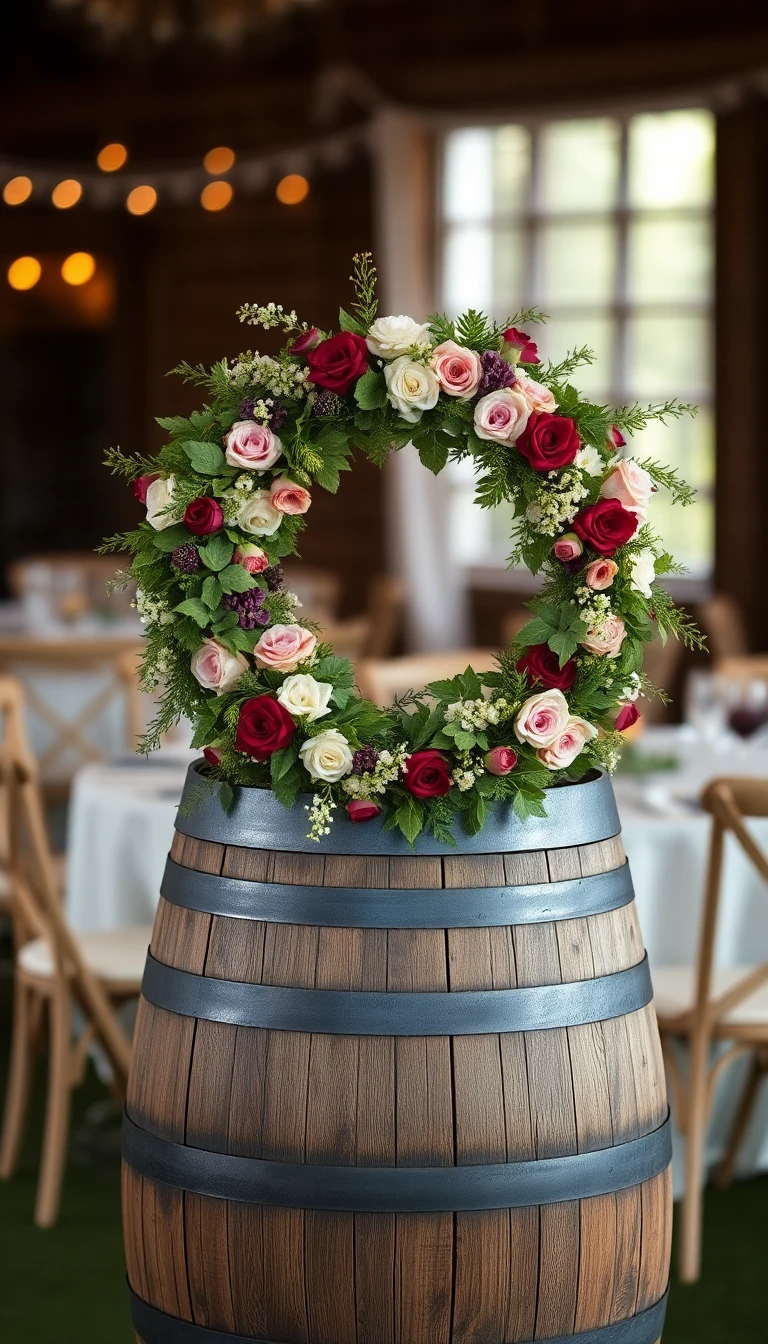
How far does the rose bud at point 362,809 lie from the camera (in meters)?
1.79

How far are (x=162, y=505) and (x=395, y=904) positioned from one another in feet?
1.60

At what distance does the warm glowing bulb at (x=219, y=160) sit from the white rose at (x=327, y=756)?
6.33 metres

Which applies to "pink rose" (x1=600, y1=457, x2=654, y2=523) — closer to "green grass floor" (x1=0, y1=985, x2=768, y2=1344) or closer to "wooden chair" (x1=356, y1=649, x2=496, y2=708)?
"green grass floor" (x1=0, y1=985, x2=768, y2=1344)

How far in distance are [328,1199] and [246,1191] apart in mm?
89

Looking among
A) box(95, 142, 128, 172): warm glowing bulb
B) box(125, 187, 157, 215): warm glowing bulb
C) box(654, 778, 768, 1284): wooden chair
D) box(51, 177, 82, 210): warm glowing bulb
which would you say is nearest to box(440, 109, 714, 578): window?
box(125, 187, 157, 215): warm glowing bulb

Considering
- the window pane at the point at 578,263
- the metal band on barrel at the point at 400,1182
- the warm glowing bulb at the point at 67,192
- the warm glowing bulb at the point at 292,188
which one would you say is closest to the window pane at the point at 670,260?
the window pane at the point at 578,263

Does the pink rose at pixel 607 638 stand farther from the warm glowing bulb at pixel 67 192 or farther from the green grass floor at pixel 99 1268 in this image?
the warm glowing bulb at pixel 67 192

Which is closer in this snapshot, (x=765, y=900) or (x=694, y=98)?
(x=765, y=900)

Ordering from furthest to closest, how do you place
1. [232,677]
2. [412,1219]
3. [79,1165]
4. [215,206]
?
[215,206] < [79,1165] < [232,677] < [412,1219]

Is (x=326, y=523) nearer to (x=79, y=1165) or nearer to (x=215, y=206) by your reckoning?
(x=215, y=206)

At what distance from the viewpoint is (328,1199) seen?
5.77 feet

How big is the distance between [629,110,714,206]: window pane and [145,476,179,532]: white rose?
18.7ft

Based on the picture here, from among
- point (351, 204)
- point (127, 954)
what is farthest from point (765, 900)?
point (351, 204)

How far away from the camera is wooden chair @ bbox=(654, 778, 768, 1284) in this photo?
9.90 feet
